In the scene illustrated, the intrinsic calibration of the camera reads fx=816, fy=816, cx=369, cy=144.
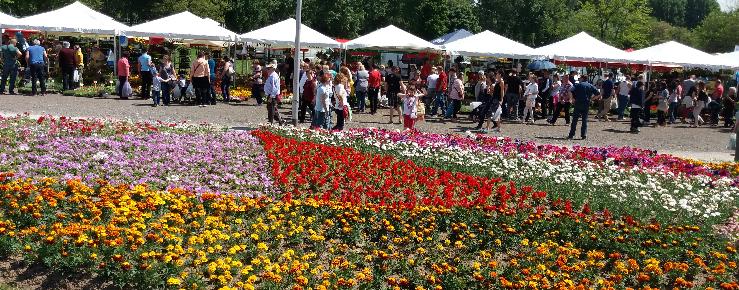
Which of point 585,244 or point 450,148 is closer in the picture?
point 585,244

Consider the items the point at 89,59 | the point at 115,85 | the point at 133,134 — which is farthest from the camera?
the point at 89,59

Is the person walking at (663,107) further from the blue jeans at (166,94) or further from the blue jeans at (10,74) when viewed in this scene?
the blue jeans at (10,74)

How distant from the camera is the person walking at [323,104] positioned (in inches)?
642

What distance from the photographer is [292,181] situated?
10914 mm

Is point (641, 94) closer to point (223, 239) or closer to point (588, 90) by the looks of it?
point (588, 90)

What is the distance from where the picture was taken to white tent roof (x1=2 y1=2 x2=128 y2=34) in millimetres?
25109

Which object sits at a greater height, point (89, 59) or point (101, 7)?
point (101, 7)

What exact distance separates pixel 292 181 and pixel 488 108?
9.49 meters

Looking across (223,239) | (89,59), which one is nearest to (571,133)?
(223,239)

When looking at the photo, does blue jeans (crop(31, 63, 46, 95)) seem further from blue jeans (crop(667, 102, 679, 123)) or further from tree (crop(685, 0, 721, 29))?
tree (crop(685, 0, 721, 29))

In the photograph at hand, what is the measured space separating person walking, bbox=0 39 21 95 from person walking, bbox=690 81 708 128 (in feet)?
64.7

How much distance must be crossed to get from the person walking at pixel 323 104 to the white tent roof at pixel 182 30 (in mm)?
9433

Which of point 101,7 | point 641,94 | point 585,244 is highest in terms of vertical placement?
point 101,7

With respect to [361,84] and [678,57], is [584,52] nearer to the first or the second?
[678,57]
